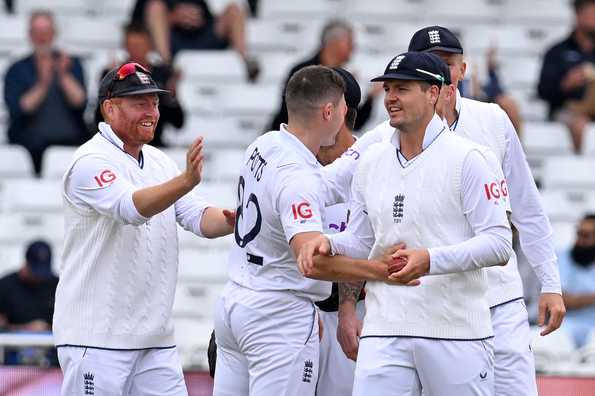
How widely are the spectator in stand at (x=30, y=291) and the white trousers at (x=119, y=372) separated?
4162 mm

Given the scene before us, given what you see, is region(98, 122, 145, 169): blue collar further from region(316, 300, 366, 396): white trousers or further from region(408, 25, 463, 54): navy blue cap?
region(408, 25, 463, 54): navy blue cap

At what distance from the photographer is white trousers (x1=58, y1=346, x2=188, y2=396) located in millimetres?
6797

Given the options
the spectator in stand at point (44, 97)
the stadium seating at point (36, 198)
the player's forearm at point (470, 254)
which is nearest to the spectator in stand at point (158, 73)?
the spectator in stand at point (44, 97)

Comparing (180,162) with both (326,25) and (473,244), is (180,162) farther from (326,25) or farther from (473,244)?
(473,244)

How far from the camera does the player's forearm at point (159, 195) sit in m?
6.61

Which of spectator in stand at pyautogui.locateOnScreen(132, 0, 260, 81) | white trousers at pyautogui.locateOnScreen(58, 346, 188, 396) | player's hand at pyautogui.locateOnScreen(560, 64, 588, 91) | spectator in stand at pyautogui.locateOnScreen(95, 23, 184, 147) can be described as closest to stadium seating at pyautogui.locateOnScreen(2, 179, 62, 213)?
spectator in stand at pyautogui.locateOnScreen(95, 23, 184, 147)

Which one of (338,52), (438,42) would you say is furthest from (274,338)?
(338,52)

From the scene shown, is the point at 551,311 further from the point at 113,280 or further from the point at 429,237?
the point at 113,280

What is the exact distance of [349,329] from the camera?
6859mm

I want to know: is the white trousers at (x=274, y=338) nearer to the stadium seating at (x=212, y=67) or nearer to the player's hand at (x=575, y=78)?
the player's hand at (x=575, y=78)

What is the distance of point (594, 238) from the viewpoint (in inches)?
438

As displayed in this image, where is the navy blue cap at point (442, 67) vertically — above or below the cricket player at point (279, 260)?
above

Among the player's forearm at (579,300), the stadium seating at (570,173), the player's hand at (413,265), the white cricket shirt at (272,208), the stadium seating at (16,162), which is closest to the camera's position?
the player's hand at (413,265)

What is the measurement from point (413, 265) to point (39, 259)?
18.3ft
